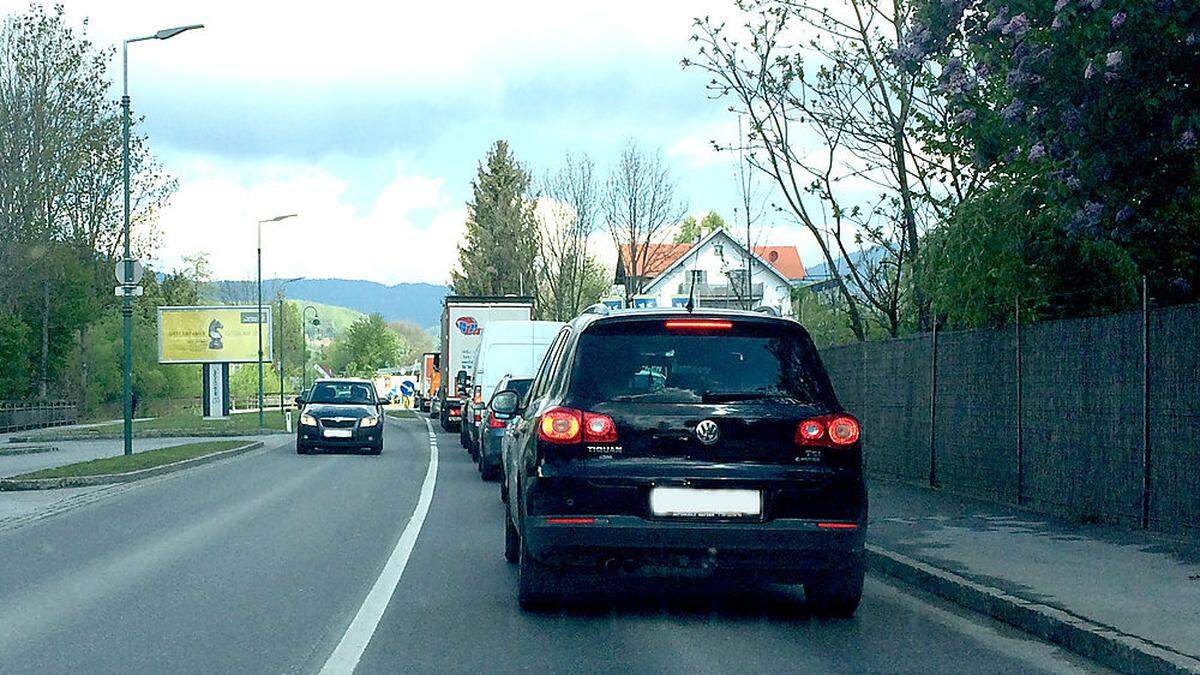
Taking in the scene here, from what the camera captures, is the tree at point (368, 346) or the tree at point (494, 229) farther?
the tree at point (368, 346)

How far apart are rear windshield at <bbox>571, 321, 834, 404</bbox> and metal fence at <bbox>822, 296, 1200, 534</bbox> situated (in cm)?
450

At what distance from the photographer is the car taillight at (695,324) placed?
28.2 feet

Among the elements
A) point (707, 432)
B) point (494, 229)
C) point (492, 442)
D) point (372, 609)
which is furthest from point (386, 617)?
point (494, 229)

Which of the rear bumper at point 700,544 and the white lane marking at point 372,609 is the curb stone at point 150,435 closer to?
the white lane marking at point 372,609

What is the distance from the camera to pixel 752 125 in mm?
22797

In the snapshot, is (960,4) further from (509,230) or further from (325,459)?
(509,230)

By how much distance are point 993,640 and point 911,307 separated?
46.2 ft

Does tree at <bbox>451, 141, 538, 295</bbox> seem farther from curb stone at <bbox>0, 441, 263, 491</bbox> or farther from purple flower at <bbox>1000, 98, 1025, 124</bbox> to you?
purple flower at <bbox>1000, 98, 1025, 124</bbox>

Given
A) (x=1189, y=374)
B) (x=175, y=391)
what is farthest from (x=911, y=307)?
(x=175, y=391)

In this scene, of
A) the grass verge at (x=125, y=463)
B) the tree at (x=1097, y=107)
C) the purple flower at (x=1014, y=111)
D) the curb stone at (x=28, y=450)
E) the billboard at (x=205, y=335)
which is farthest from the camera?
the billboard at (x=205, y=335)

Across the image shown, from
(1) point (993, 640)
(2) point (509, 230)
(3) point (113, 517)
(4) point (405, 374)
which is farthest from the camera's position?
(4) point (405, 374)

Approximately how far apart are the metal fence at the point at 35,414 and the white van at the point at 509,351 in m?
31.9

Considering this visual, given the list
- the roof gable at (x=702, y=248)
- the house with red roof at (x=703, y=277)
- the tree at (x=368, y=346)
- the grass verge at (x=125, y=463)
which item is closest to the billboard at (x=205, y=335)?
the roof gable at (x=702, y=248)

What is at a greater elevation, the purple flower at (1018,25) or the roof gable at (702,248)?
the roof gable at (702,248)
